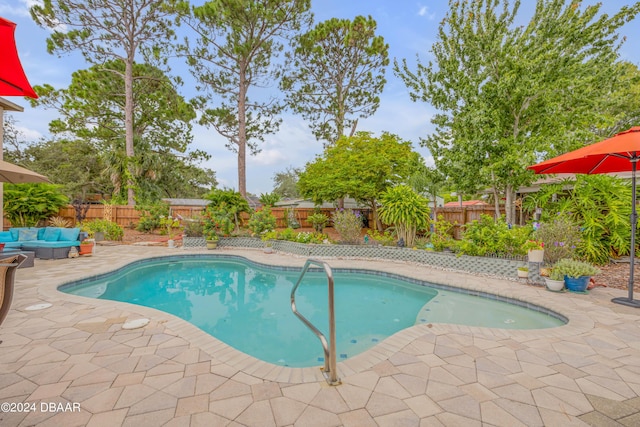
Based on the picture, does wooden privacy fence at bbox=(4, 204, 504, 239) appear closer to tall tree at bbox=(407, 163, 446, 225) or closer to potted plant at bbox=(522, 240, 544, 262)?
tall tree at bbox=(407, 163, 446, 225)

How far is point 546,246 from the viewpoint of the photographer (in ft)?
19.4

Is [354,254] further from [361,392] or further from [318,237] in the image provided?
[361,392]

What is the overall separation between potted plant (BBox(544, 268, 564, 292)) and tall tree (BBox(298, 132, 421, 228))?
758cm

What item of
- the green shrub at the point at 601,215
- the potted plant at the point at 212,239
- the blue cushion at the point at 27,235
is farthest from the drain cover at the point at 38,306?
the green shrub at the point at 601,215

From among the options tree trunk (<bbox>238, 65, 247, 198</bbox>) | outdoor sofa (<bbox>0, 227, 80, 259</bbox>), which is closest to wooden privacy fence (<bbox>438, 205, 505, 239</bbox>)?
tree trunk (<bbox>238, 65, 247, 198</bbox>)

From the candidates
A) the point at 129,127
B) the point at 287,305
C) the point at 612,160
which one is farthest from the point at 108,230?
the point at 612,160

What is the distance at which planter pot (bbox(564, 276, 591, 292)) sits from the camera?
4.84 metres

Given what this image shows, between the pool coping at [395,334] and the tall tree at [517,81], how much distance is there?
3.47 meters

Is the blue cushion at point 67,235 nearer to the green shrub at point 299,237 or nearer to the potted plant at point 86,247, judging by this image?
the potted plant at point 86,247

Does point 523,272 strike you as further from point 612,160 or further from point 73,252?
point 73,252

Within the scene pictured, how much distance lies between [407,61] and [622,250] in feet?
24.6

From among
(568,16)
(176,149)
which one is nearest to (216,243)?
(568,16)

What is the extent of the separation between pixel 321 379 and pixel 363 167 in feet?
35.7

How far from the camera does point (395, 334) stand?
3.32m
